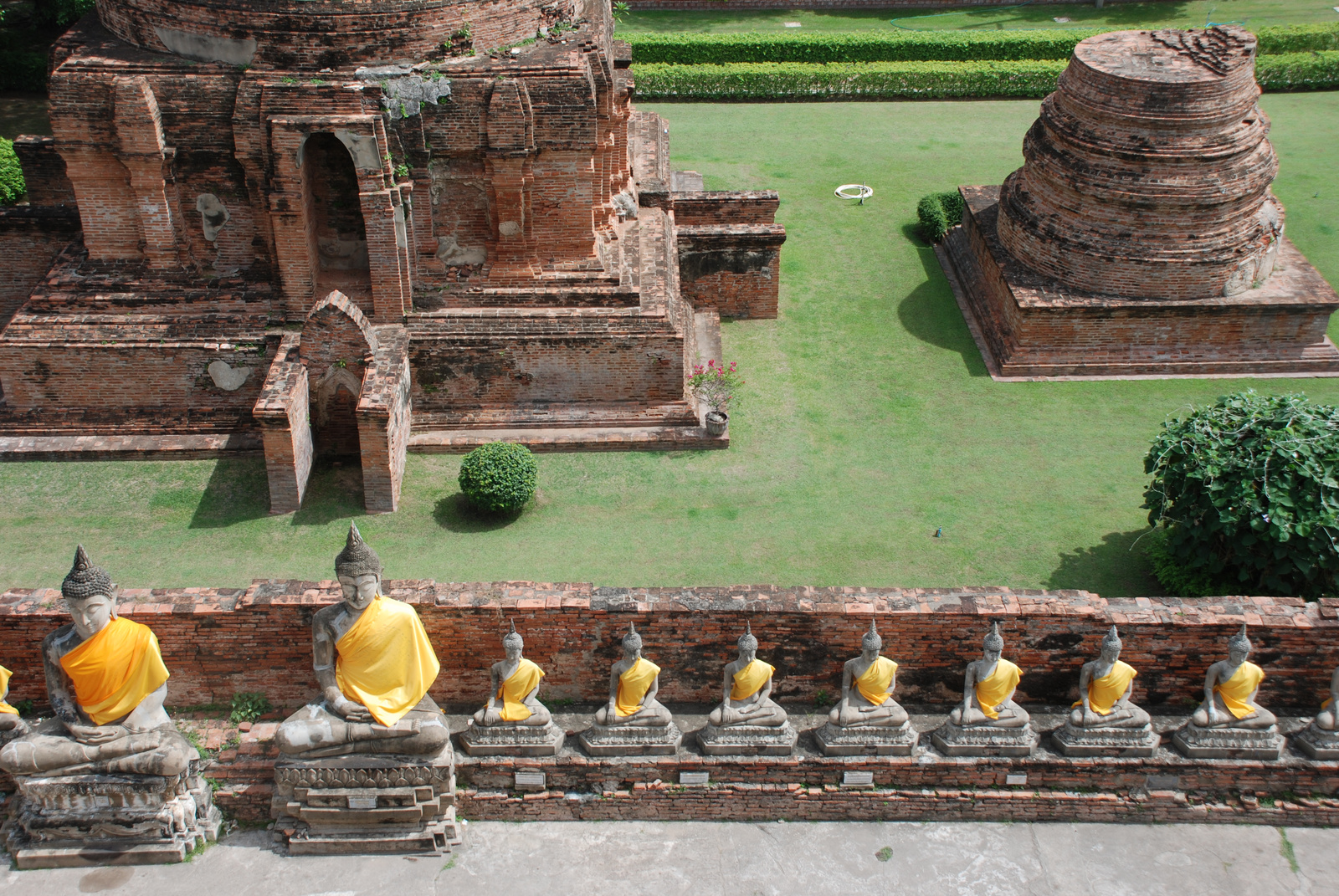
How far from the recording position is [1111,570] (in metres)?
15.0

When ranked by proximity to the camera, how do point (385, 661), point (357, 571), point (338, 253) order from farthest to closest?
point (338, 253) < point (385, 661) < point (357, 571)

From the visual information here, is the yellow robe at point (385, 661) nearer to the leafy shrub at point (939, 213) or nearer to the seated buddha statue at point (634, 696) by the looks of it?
the seated buddha statue at point (634, 696)

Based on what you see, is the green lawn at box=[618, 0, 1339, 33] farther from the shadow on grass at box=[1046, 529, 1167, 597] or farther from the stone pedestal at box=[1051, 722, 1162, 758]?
the stone pedestal at box=[1051, 722, 1162, 758]

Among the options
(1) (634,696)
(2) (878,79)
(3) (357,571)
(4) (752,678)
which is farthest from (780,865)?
(2) (878,79)

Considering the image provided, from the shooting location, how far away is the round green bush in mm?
15172

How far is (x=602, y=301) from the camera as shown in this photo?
17.2 m

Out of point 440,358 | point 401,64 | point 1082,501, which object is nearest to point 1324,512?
point 1082,501

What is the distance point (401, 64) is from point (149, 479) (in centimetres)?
612

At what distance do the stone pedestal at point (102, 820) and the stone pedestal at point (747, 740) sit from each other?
445 centimetres

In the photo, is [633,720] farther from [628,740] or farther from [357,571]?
[357,571]

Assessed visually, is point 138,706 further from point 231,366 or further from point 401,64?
point 401,64

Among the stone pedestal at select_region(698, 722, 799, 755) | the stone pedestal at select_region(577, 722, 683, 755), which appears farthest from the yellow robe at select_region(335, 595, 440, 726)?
the stone pedestal at select_region(698, 722, 799, 755)

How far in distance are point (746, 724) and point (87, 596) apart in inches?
219

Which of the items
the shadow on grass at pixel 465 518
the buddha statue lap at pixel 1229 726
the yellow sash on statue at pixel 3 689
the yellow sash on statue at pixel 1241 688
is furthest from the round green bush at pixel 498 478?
the yellow sash on statue at pixel 1241 688
